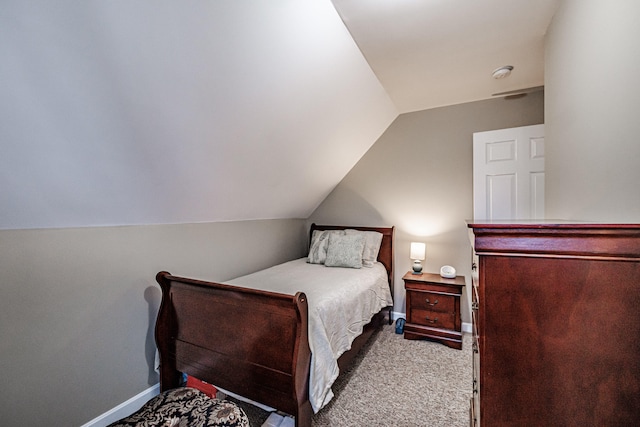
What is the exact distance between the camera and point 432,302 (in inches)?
110

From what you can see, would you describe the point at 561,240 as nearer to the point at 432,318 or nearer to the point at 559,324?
the point at 559,324

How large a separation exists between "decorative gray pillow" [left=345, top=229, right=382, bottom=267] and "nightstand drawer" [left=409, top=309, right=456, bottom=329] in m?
0.67

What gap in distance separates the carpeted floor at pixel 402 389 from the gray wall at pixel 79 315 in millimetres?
890

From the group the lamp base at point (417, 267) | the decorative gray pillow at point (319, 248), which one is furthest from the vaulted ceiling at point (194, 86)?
the lamp base at point (417, 267)

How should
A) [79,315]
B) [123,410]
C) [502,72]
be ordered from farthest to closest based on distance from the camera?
1. [502,72]
2. [123,410]
3. [79,315]

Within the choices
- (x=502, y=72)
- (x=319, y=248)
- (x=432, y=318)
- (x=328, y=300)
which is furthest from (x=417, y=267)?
(x=502, y=72)

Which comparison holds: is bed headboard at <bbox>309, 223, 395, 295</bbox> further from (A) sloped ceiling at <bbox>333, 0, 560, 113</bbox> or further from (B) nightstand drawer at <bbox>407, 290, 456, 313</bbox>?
(A) sloped ceiling at <bbox>333, 0, 560, 113</bbox>

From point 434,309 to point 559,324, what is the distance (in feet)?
7.24

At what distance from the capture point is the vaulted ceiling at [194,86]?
110 cm

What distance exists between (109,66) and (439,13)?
1.79m

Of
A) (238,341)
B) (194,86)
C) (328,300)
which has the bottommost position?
(238,341)

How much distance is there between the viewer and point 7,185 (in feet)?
4.16

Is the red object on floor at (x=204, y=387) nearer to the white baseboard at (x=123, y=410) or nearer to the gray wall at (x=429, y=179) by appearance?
the white baseboard at (x=123, y=410)

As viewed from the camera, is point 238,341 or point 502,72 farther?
point 502,72
